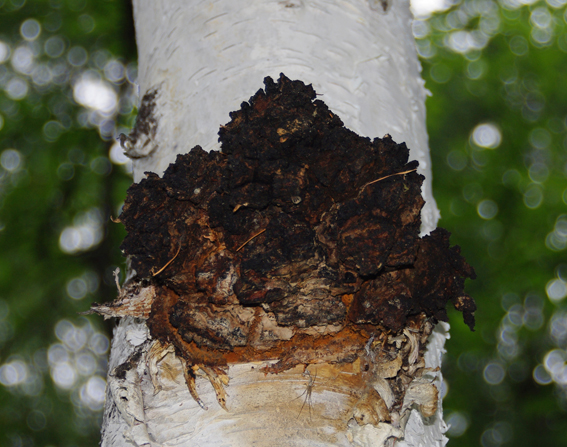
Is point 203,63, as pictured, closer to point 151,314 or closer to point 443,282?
point 151,314

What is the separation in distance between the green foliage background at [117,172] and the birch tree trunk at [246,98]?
266cm

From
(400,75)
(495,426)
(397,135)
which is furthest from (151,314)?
(495,426)

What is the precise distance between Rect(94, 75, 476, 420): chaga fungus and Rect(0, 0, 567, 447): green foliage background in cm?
308

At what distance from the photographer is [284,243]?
2.81 feet

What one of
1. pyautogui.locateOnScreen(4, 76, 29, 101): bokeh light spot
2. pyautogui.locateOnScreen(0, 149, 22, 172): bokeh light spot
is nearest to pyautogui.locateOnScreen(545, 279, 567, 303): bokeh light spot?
pyautogui.locateOnScreen(0, 149, 22, 172): bokeh light spot

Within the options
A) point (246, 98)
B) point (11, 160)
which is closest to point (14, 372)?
point (11, 160)

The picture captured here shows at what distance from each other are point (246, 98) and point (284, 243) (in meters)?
0.42

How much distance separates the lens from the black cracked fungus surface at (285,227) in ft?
2.84

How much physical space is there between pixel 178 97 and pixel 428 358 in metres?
0.88

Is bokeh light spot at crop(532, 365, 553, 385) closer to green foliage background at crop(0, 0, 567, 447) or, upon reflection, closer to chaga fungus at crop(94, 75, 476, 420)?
green foliage background at crop(0, 0, 567, 447)

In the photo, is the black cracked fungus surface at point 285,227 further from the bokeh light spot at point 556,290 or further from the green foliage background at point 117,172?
the bokeh light spot at point 556,290

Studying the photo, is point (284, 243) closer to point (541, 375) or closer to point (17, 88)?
point (17, 88)

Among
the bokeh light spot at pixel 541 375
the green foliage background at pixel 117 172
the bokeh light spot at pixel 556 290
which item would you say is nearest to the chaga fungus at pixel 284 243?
the green foliage background at pixel 117 172

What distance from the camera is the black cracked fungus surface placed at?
0.87 metres
